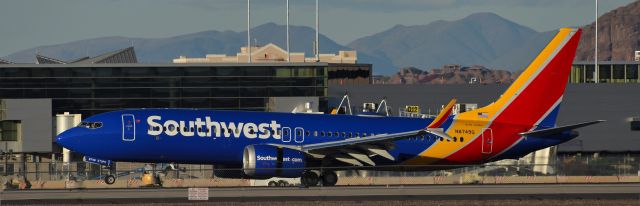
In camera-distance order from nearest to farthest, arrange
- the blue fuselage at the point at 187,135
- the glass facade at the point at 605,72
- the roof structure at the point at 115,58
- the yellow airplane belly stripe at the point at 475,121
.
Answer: the blue fuselage at the point at 187,135, the yellow airplane belly stripe at the point at 475,121, the glass facade at the point at 605,72, the roof structure at the point at 115,58

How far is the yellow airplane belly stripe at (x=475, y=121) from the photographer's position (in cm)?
6119

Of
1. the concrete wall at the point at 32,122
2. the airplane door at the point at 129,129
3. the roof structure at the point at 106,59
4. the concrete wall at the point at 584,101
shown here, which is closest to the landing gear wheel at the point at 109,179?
the airplane door at the point at 129,129

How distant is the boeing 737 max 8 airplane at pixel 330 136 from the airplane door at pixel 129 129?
0.14 feet

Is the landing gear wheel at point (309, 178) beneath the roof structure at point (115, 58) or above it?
beneath

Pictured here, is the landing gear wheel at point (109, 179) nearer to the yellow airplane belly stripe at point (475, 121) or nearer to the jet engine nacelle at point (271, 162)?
the jet engine nacelle at point (271, 162)

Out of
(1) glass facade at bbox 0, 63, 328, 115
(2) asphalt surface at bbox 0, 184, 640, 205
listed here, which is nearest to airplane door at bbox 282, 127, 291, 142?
(2) asphalt surface at bbox 0, 184, 640, 205

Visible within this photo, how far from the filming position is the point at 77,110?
12162 cm

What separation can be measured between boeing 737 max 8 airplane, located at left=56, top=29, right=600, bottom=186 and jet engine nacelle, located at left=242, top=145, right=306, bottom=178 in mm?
42

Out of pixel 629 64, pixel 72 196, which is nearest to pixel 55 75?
pixel 629 64

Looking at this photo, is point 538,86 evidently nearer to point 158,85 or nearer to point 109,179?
point 109,179

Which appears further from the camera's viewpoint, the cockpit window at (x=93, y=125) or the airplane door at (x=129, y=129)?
the cockpit window at (x=93, y=125)

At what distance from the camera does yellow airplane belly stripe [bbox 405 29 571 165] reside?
6119 cm

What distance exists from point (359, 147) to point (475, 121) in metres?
7.05

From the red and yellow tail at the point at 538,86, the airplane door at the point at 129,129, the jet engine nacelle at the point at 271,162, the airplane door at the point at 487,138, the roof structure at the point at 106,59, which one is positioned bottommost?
the jet engine nacelle at the point at 271,162
